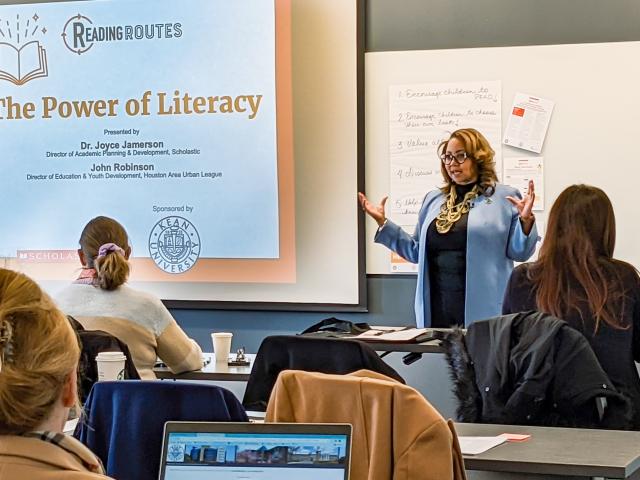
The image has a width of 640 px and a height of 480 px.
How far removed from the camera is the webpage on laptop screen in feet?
6.18

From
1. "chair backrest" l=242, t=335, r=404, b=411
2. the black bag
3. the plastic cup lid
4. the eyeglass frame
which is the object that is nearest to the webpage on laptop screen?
"chair backrest" l=242, t=335, r=404, b=411

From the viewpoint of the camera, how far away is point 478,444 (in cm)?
276

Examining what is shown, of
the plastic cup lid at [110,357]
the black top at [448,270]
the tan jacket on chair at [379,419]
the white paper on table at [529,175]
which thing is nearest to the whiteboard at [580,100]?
the white paper on table at [529,175]

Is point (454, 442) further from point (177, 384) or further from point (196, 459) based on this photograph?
point (177, 384)

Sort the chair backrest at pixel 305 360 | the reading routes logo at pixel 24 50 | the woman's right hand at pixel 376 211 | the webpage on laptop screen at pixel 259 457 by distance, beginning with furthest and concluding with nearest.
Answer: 1. the reading routes logo at pixel 24 50
2. the woman's right hand at pixel 376 211
3. the chair backrest at pixel 305 360
4. the webpage on laptop screen at pixel 259 457

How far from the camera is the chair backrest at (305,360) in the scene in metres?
3.06

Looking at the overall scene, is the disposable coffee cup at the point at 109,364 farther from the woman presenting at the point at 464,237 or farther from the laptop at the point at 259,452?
the woman presenting at the point at 464,237

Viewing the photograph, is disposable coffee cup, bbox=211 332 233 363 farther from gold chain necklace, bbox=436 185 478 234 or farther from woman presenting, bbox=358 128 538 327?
gold chain necklace, bbox=436 185 478 234

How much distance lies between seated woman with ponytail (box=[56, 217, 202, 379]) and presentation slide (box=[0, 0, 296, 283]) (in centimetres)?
186

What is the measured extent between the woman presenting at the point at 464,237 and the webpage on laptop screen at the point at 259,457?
3.58 m

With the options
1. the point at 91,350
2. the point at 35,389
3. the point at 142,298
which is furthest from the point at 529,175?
the point at 35,389

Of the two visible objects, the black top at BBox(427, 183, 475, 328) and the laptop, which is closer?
the laptop

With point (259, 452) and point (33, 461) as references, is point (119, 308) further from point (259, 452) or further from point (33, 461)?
point (33, 461)

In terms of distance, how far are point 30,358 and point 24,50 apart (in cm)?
522
